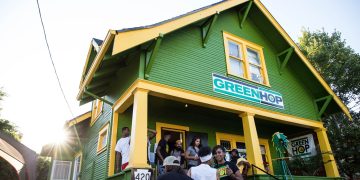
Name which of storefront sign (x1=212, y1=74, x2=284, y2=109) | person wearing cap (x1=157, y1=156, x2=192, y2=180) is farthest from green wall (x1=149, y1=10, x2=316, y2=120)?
person wearing cap (x1=157, y1=156, x2=192, y2=180)

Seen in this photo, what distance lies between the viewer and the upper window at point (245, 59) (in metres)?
9.85

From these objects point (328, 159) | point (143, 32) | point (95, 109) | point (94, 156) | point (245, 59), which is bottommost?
point (328, 159)

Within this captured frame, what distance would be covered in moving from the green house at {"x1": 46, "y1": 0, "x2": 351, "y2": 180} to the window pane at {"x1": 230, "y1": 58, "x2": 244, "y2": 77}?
43 millimetres

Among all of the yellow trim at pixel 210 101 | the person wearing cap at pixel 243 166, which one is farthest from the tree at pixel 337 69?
the person wearing cap at pixel 243 166

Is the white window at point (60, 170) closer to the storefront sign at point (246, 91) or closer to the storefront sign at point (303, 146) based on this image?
the storefront sign at point (246, 91)

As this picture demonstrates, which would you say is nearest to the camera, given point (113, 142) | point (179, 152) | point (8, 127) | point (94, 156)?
point (179, 152)

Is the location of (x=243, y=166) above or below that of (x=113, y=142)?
below

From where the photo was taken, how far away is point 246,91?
30.2 feet

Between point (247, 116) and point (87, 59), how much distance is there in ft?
24.2

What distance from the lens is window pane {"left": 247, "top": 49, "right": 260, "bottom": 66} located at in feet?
35.4

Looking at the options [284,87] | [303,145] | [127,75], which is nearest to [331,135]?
[303,145]

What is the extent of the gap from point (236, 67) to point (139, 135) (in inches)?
211

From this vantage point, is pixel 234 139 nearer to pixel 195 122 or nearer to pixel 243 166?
pixel 195 122

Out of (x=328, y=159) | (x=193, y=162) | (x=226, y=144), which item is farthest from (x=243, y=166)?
(x=328, y=159)
